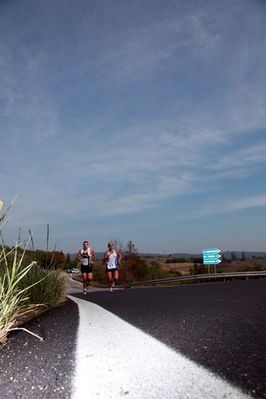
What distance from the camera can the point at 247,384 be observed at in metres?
1.48

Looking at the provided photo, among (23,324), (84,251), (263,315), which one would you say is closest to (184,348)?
(263,315)

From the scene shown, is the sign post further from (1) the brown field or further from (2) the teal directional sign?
(1) the brown field

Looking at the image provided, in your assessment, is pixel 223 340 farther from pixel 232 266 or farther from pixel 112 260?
pixel 232 266

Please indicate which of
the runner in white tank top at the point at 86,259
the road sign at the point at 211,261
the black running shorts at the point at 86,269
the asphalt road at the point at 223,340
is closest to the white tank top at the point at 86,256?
the runner in white tank top at the point at 86,259

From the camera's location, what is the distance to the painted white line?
1.49m

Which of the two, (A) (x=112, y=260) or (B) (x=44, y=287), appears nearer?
(B) (x=44, y=287)

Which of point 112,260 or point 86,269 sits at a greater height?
point 112,260

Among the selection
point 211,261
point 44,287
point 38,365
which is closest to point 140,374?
point 38,365

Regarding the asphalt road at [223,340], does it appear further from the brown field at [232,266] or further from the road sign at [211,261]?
the brown field at [232,266]

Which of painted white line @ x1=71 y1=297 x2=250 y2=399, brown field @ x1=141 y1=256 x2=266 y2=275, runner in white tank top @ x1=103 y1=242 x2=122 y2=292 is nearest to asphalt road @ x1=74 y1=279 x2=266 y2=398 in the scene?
painted white line @ x1=71 y1=297 x2=250 y2=399

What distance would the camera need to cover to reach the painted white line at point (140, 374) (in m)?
1.49

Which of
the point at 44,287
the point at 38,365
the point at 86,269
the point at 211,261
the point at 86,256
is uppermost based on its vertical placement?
the point at 86,256

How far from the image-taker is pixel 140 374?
1.78 metres

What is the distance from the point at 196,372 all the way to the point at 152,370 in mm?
224
